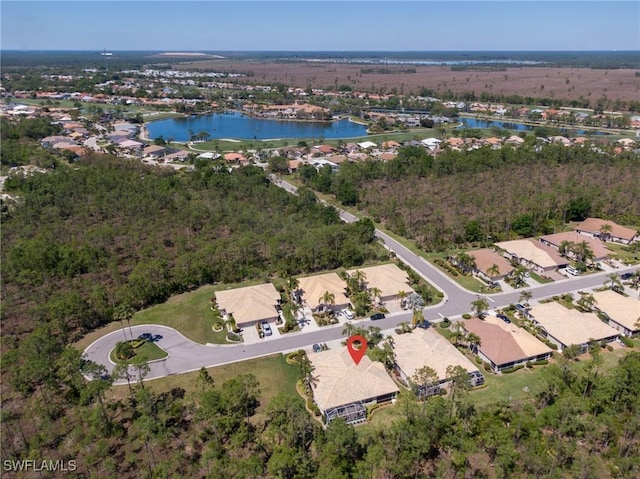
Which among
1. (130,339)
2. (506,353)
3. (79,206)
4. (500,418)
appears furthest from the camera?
(79,206)

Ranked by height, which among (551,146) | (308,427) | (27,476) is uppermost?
(551,146)

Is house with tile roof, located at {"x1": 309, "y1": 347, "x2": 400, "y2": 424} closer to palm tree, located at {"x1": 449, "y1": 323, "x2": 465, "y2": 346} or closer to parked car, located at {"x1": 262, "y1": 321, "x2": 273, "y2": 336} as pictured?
parked car, located at {"x1": 262, "y1": 321, "x2": 273, "y2": 336}

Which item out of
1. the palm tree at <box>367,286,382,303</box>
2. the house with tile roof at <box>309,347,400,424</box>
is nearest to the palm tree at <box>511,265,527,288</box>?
the palm tree at <box>367,286,382,303</box>

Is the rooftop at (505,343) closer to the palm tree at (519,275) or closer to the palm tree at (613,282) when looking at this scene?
the palm tree at (519,275)

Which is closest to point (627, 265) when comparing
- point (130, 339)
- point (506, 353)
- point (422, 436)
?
point (506, 353)

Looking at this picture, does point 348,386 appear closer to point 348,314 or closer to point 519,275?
point 348,314

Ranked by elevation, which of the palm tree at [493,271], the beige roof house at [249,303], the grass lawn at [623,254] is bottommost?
the beige roof house at [249,303]

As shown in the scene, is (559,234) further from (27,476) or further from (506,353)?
(27,476)

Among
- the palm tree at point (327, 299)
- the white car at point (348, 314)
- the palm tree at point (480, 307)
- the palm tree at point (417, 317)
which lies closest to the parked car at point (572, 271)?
the palm tree at point (480, 307)
